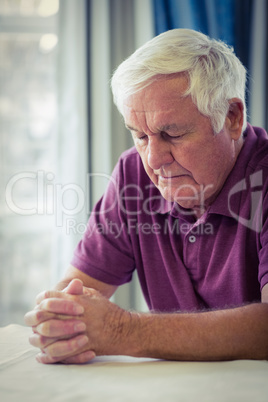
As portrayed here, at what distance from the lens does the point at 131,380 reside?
953 mm

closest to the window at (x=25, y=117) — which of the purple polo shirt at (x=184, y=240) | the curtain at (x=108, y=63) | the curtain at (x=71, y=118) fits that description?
the curtain at (x=71, y=118)

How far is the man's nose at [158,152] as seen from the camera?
4.47 ft

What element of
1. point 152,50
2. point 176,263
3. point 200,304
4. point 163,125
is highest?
point 152,50

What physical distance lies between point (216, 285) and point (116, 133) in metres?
1.22

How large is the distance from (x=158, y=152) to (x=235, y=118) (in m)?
0.27

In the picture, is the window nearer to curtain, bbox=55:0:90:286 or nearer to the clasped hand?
curtain, bbox=55:0:90:286

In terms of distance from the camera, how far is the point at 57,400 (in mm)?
854

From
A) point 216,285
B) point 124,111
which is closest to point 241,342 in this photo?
point 216,285

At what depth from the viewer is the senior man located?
1110 millimetres

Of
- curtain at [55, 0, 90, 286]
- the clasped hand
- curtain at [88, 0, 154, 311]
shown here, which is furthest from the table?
curtain at [88, 0, 154, 311]

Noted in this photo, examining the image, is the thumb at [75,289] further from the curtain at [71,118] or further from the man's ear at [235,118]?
the curtain at [71,118]

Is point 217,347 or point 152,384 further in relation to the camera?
point 217,347

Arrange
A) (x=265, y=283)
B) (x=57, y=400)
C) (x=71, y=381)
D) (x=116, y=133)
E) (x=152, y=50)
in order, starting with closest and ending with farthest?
1. (x=57, y=400)
2. (x=71, y=381)
3. (x=265, y=283)
4. (x=152, y=50)
5. (x=116, y=133)

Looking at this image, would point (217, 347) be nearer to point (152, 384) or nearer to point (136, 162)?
point (152, 384)
